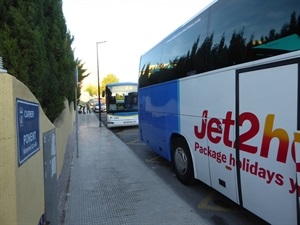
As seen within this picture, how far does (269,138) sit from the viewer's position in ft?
9.64

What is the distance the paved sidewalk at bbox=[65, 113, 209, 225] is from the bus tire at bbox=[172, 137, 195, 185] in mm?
413

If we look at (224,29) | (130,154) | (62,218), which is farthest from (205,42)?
(130,154)

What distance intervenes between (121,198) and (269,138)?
2916 mm

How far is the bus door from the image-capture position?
268 cm

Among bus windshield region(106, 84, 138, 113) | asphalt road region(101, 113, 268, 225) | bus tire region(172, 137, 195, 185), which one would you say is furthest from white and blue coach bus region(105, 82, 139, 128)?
bus tire region(172, 137, 195, 185)

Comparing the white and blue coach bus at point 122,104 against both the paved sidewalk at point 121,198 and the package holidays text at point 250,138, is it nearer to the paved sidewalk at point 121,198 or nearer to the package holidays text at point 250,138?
the paved sidewalk at point 121,198

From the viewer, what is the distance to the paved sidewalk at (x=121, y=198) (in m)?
4.07

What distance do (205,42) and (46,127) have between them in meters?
2.78

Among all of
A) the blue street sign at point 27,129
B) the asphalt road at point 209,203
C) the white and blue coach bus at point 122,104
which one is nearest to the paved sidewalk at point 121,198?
the asphalt road at point 209,203

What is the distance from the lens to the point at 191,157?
16.6ft

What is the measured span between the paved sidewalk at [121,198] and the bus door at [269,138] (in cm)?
115

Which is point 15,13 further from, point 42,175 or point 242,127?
point 242,127

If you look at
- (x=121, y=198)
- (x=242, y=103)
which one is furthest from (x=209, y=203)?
(x=242, y=103)

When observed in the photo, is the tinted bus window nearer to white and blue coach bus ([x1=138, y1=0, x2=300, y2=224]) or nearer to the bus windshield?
white and blue coach bus ([x1=138, y1=0, x2=300, y2=224])
